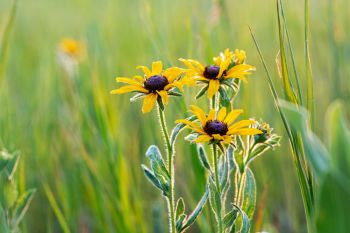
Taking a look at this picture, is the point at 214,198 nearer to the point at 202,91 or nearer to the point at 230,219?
the point at 230,219

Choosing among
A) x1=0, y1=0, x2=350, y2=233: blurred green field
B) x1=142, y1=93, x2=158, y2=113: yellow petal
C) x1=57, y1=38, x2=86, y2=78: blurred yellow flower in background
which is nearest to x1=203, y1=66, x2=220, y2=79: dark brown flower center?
x1=142, y1=93, x2=158, y2=113: yellow petal

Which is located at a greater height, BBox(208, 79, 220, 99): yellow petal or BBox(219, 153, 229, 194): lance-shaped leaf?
BBox(208, 79, 220, 99): yellow petal

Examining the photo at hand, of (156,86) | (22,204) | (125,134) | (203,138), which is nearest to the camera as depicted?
(203,138)

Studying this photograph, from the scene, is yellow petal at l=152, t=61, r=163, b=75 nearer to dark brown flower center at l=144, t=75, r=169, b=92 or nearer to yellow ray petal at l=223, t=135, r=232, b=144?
dark brown flower center at l=144, t=75, r=169, b=92

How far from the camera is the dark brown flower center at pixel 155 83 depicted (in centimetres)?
99

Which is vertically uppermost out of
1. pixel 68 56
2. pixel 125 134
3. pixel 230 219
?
pixel 68 56

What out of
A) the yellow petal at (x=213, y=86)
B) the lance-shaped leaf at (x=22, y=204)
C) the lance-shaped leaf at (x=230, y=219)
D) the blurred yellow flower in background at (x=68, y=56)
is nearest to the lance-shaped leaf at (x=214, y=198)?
the lance-shaped leaf at (x=230, y=219)

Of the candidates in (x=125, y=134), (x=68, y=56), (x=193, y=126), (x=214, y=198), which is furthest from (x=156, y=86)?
(x=68, y=56)

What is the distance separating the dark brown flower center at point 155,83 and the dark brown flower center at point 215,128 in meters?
0.12

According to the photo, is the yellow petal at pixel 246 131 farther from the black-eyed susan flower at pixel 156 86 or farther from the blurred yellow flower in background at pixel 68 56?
the blurred yellow flower in background at pixel 68 56

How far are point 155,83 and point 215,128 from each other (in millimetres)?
154

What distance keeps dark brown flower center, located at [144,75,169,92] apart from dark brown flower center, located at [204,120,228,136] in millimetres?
121

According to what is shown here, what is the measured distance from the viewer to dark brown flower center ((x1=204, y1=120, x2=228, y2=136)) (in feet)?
3.00

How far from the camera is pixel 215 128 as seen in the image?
36.0 inches
